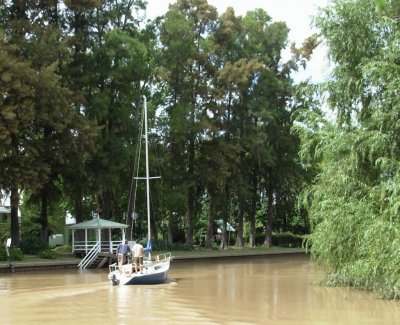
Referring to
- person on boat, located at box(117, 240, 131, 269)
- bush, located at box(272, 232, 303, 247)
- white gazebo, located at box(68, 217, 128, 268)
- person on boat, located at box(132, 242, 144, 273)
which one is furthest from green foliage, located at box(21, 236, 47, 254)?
bush, located at box(272, 232, 303, 247)

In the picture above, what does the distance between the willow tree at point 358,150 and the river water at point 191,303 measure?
4.04ft

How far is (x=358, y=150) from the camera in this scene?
18.6 meters

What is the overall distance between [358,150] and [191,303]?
276 inches

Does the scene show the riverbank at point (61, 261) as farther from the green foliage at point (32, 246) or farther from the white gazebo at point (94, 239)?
the green foliage at point (32, 246)

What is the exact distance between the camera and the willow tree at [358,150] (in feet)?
56.0

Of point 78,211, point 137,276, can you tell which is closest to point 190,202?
point 78,211

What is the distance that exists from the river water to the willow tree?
48.4 inches

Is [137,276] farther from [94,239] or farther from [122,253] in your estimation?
[94,239]

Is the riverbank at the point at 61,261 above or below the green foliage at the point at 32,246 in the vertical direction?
below

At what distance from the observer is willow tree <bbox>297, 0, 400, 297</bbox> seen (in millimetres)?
17078

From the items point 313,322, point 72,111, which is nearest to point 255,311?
point 313,322

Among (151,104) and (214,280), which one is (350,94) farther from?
(151,104)

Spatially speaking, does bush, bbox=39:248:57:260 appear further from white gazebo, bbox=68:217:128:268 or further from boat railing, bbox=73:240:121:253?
boat railing, bbox=73:240:121:253

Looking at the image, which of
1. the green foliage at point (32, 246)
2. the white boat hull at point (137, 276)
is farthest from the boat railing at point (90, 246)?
the white boat hull at point (137, 276)
